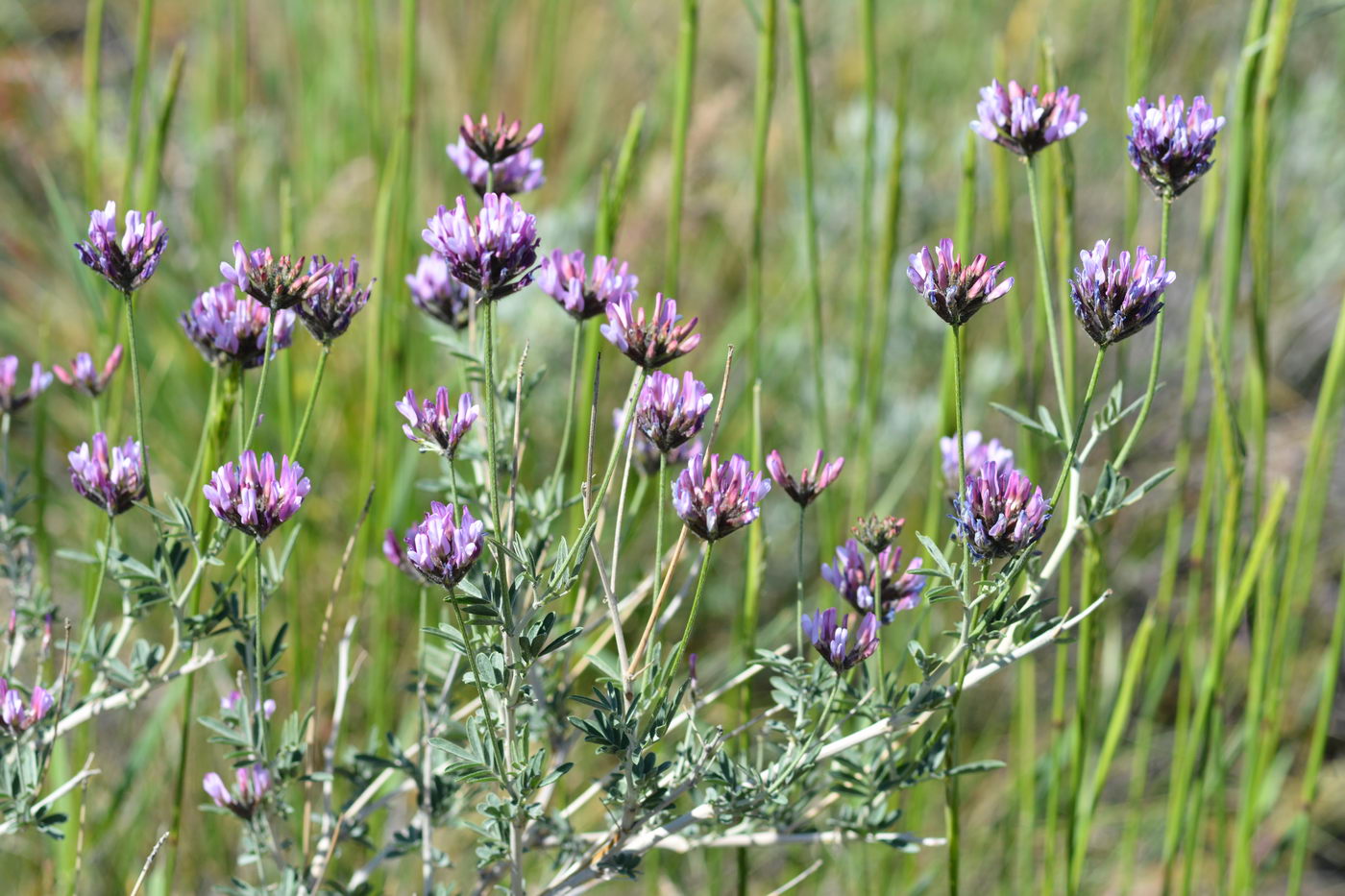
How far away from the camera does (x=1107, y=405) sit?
678 mm

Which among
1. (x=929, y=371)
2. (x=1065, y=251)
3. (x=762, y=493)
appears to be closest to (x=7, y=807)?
(x=762, y=493)

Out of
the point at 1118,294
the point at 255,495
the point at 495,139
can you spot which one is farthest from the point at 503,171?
the point at 1118,294

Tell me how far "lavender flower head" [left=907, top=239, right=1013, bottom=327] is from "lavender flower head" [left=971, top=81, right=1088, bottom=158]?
0.12 m

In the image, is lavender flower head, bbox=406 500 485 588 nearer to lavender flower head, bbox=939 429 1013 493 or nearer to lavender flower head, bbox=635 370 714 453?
lavender flower head, bbox=635 370 714 453

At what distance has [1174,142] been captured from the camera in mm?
625

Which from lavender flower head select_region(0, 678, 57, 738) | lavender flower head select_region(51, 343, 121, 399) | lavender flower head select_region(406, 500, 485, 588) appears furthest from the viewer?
lavender flower head select_region(51, 343, 121, 399)

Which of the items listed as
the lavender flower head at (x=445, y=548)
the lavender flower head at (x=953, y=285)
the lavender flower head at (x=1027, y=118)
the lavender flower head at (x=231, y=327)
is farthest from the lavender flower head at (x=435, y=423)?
the lavender flower head at (x=1027, y=118)

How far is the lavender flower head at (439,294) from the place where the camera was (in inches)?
31.4

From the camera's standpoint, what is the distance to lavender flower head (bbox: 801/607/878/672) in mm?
636

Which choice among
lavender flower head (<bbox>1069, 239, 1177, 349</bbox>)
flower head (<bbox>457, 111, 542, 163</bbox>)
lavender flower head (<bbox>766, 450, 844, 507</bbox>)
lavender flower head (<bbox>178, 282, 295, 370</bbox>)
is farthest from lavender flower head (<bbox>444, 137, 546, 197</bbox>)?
lavender flower head (<bbox>1069, 239, 1177, 349</bbox>)

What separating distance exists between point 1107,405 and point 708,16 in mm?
2668

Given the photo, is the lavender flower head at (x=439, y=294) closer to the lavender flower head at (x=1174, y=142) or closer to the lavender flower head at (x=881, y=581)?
the lavender flower head at (x=881, y=581)

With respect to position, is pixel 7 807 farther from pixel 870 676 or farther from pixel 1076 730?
pixel 1076 730

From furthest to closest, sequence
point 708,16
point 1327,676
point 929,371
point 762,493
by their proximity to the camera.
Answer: point 708,16
point 929,371
point 1327,676
point 762,493
